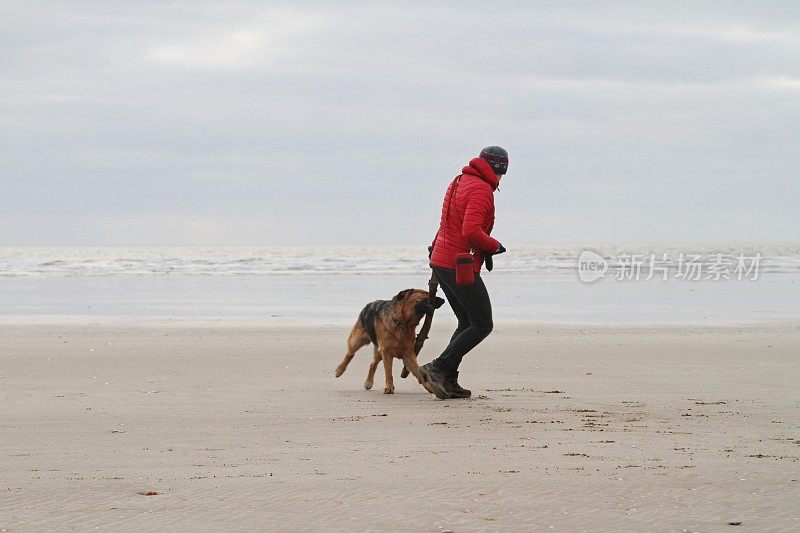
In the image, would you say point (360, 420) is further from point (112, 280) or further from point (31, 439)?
point (112, 280)

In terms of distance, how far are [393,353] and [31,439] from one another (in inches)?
114

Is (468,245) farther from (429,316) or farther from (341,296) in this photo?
(341,296)

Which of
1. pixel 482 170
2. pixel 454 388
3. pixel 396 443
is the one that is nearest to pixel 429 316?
pixel 454 388

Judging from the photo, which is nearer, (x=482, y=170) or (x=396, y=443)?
(x=396, y=443)

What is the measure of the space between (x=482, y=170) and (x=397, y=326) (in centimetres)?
139

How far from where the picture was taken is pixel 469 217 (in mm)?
6469

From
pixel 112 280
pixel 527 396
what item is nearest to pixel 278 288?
pixel 112 280

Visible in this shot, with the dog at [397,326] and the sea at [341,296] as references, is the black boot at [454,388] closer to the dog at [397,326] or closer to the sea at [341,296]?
the dog at [397,326]

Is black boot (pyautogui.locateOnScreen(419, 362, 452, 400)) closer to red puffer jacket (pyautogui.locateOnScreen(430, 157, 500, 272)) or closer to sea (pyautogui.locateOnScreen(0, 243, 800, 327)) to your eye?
red puffer jacket (pyautogui.locateOnScreen(430, 157, 500, 272))

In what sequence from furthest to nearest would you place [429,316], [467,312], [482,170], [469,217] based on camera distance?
[429,316] < [467,312] < [482,170] < [469,217]

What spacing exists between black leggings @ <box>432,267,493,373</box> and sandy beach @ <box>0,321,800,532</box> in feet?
1.12

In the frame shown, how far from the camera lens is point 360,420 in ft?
19.3

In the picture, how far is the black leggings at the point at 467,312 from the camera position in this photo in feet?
21.9

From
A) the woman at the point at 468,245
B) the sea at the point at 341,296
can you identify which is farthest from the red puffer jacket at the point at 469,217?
the sea at the point at 341,296
